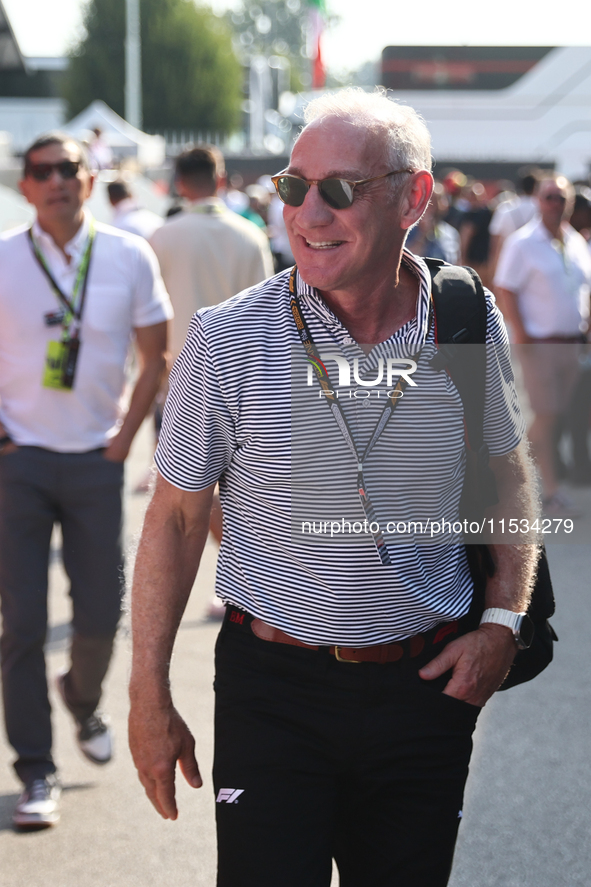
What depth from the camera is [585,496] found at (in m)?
8.88

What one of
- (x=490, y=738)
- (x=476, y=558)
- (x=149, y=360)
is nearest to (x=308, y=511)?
(x=476, y=558)

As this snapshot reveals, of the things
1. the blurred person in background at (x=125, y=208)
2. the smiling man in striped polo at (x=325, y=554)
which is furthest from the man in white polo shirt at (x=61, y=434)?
the blurred person in background at (x=125, y=208)

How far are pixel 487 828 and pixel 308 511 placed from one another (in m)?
2.13

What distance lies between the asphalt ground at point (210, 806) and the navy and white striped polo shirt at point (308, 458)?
33 cm

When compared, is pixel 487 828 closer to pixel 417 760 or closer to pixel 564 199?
pixel 417 760

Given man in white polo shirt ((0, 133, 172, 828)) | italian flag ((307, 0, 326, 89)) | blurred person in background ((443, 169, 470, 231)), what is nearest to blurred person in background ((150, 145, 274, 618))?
man in white polo shirt ((0, 133, 172, 828))

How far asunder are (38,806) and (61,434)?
1288 millimetres

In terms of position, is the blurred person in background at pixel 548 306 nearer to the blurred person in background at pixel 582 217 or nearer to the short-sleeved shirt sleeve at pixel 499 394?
the blurred person in background at pixel 582 217

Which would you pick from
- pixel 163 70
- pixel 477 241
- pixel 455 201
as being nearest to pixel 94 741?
pixel 477 241

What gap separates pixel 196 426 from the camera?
2.29 m

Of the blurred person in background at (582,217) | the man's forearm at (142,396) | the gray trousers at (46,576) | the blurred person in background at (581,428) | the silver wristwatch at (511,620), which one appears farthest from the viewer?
the blurred person in background at (582,217)

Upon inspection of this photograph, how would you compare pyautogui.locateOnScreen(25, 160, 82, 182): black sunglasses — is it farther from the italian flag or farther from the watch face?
the italian flag

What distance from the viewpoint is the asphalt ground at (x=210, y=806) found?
3650 mm

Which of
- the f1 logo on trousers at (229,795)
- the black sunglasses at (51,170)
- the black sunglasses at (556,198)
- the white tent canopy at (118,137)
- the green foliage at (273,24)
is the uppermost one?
the black sunglasses at (51,170)
